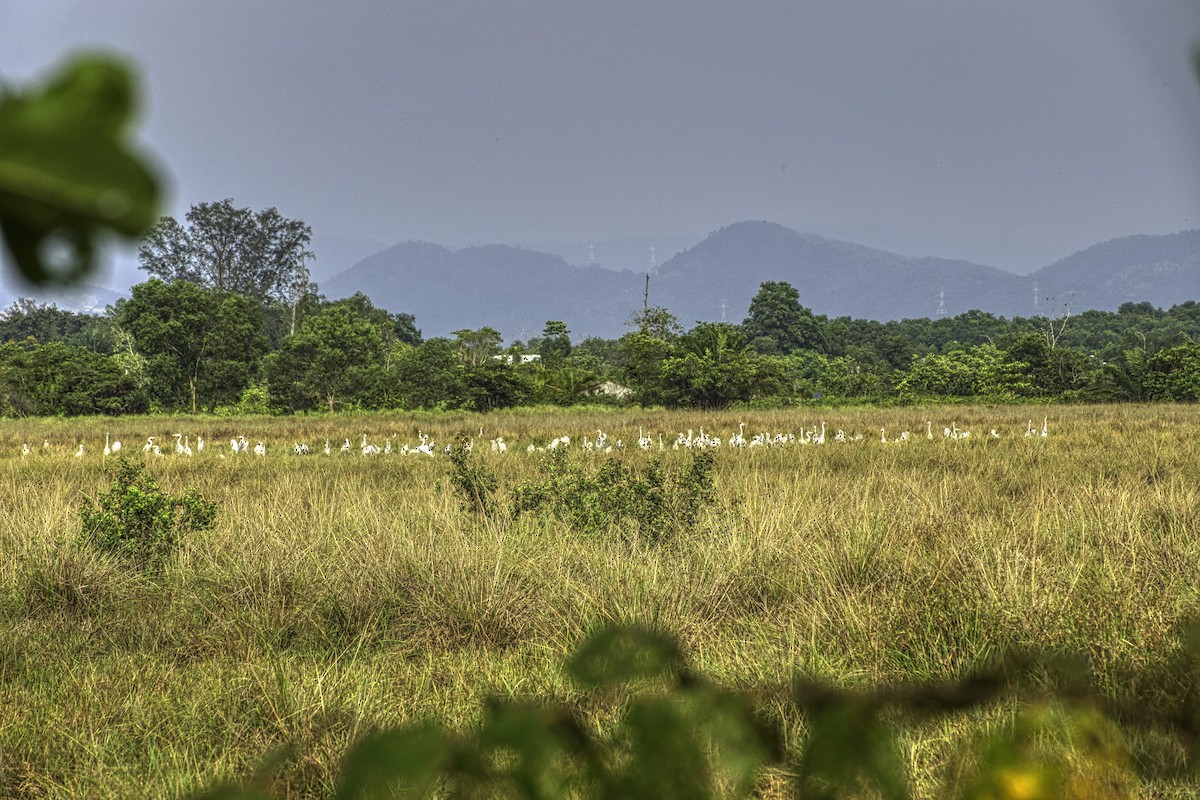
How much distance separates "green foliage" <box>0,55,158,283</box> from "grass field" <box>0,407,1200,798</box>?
147 cm

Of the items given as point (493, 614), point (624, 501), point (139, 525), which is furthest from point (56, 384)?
point (493, 614)

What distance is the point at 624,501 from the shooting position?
5.32 metres

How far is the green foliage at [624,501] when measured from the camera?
4918 mm

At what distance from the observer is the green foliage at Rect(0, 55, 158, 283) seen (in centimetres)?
16

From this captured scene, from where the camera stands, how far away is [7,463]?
32.6 ft

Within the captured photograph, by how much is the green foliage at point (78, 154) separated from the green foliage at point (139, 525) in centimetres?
472

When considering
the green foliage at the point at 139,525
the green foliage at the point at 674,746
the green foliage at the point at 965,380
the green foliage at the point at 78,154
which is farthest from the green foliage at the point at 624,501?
the green foliage at the point at 965,380

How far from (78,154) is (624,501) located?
5.21m

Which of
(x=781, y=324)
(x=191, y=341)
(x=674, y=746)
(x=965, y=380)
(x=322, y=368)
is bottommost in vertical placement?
(x=674, y=746)

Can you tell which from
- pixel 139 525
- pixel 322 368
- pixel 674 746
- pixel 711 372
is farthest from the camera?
pixel 322 368

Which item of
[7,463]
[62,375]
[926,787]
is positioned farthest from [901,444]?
[62,375]

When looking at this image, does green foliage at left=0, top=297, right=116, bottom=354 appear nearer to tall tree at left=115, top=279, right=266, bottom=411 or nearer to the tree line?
the tree line

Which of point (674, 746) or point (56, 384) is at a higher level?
point (56, 384)

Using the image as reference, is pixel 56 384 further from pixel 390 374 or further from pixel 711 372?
pixel 711 372
